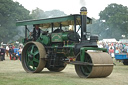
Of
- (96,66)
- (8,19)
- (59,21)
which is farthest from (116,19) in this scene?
(96,66)

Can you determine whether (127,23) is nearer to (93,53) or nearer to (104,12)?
(104,12)

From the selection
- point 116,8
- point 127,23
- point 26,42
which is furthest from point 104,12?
point 26,42

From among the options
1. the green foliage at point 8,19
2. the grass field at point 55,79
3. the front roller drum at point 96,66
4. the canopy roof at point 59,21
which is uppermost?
the green foliage at point 8,19

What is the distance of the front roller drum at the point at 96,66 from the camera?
11359 mm

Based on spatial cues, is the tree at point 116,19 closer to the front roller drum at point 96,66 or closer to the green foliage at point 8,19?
the green foliage at point 8,19

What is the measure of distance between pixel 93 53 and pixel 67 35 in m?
1.90

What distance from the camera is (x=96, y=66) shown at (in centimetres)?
1133

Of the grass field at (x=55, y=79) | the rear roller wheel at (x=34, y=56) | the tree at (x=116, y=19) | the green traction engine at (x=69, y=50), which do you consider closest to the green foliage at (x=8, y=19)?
the tree at (x=116, y=19)

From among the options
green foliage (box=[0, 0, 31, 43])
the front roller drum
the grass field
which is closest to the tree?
green foliage (box=[0, 0, 31, 43])

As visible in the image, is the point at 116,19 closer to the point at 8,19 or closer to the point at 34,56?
the point at 8,19

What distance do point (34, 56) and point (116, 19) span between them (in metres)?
71.8

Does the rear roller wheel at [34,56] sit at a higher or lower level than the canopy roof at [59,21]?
lower

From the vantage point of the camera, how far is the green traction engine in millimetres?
11672

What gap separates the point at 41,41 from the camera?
47.7 ft
